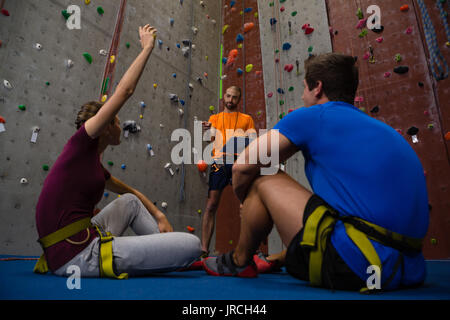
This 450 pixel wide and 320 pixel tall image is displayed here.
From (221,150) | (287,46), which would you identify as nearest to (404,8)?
(287,46)

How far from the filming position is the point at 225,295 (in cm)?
73

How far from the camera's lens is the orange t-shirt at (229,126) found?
2758 millimetres

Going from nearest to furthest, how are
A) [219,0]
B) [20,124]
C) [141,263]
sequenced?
[141,263] < [20,124] < [219,0]

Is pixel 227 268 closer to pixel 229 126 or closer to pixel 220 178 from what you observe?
pixel 220 178

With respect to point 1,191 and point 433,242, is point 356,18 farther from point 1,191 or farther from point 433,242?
point 1,191

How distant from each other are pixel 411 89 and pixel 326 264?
2816 millimetres

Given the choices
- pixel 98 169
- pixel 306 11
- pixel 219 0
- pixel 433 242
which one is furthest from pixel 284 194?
pixel 219 0

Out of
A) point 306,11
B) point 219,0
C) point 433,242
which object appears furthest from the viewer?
point 219,0

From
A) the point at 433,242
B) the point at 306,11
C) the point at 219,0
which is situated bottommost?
the point at 433,242

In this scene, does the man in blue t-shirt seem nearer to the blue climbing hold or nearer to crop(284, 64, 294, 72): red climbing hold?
crop(284, 64, 294, 72): red climbing hold

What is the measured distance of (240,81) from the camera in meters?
4.04

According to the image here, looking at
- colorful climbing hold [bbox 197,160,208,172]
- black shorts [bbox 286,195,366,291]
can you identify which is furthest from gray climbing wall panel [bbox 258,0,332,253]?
black shorts [bbox 286,195,366,291]

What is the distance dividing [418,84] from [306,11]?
1.64m

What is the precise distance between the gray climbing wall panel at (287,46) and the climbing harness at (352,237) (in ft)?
8.22
